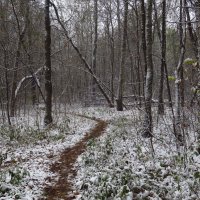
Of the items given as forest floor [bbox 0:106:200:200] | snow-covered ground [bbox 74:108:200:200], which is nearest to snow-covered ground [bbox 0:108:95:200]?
forest floor [bbox 0:106:200:200]

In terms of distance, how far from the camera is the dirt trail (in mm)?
6707

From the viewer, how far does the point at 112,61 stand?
91.9ft

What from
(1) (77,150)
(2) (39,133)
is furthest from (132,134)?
(2) (39,133)

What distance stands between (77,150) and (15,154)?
214 centimetres

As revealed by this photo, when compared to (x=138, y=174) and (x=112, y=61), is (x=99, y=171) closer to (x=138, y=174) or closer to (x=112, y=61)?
(x=138, y=174)

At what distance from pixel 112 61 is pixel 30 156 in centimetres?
1922

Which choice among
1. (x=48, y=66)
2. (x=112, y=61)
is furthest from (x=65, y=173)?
(x=112, y=61)

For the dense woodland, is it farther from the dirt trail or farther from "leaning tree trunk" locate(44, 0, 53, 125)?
the dirt trail

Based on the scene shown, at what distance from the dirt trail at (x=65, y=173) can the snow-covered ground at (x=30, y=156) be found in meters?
0.22

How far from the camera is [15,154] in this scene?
1027 cm

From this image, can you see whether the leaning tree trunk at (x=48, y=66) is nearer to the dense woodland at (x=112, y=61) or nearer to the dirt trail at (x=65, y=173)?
the dense woodland at (x=112, y=61)

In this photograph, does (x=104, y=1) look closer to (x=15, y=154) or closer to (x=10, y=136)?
(x=10, y=136)

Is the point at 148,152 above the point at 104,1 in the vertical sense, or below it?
below

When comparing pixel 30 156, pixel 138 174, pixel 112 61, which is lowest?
pixel 30 156
